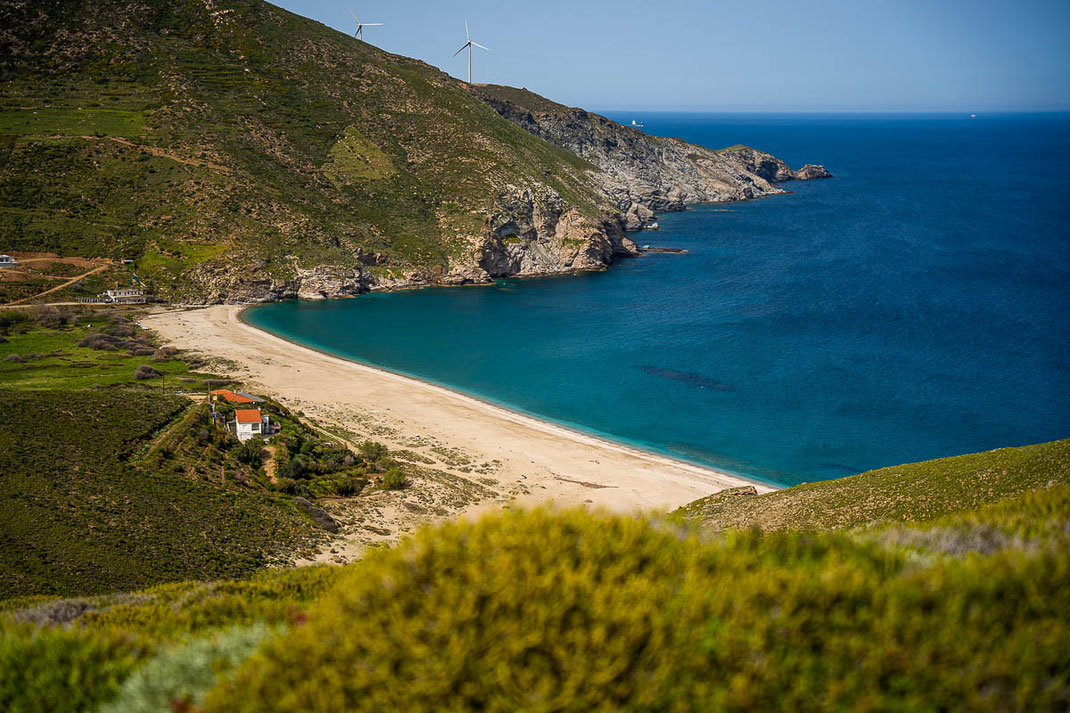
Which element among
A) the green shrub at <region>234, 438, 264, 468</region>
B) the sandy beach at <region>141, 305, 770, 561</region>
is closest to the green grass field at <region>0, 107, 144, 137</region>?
the sandy beach at <region>141, 305, 770, 561</region>

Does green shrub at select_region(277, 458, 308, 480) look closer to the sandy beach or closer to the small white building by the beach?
the sandy beach

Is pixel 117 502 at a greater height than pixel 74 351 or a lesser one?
lesser

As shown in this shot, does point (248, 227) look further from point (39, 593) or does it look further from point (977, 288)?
point (977, 288)

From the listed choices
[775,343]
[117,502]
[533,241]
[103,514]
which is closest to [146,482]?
[117,502]

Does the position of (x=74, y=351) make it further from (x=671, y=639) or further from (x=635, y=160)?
(x=635, y=160)

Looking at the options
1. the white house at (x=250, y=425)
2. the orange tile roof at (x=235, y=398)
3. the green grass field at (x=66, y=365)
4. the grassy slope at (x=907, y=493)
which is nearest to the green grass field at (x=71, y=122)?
the green grass field at (x=66, y=365)

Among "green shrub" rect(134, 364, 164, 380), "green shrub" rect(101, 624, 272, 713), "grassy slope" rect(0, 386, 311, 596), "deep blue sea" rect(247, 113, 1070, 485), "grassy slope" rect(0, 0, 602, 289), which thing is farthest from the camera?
"grassy slope" rect(0, 0, 602, 289)
